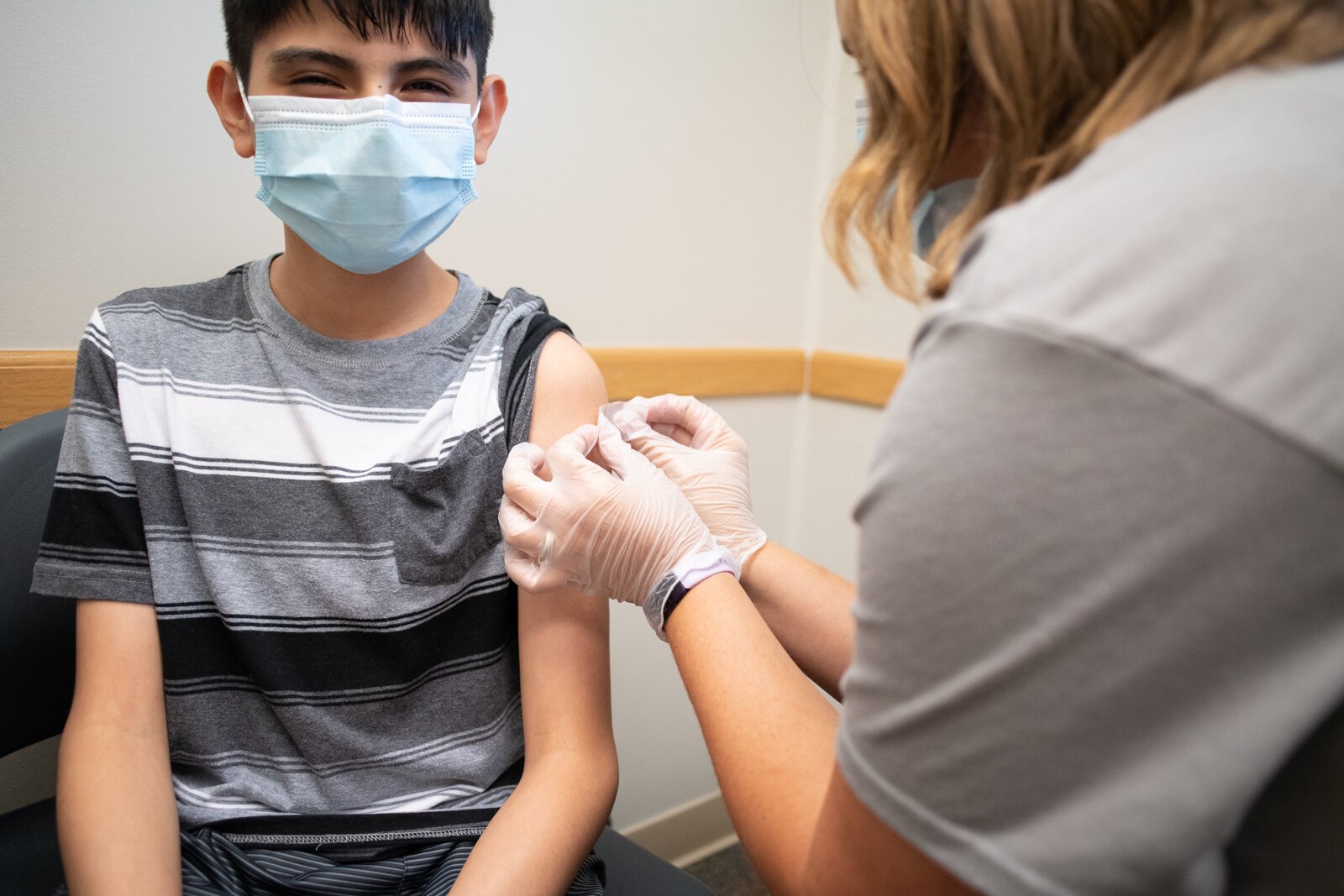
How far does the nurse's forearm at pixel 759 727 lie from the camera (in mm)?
665

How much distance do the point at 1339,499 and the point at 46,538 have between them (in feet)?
3.76

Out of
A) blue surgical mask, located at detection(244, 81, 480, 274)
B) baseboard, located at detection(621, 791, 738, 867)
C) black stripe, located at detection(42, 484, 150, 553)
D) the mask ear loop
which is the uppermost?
the mask ear loop

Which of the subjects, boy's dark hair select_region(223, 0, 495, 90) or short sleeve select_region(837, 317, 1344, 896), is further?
boy's dark hair select_region(223, 0, 495, 90)

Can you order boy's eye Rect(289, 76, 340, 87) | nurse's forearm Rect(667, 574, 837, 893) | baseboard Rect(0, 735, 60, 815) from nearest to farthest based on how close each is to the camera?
nurse's forearm Rect(667, 574, 837, 893) < boy's eye Rect(289, 76, 340, 87) < baseboard Rect(0, 735, 60, 815)

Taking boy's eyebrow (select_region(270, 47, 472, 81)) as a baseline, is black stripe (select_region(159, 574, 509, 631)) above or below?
below

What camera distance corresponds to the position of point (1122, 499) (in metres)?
0.45

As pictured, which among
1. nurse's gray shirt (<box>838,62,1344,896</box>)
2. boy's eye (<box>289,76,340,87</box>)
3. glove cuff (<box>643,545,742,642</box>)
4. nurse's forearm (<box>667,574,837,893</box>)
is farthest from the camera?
boy's eye (<box>289,76,340,87</box>)

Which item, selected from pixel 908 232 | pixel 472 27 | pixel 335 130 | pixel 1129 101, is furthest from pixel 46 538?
pixel 1129 101

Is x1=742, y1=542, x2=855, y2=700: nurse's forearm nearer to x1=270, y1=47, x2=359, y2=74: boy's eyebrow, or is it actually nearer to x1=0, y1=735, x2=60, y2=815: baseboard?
x1=270, y1=47, x2=359, y2=74: boy's eyebrow

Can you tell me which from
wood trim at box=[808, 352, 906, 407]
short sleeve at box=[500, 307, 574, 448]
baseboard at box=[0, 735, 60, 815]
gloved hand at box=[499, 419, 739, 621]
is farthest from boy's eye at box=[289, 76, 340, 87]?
wood trim at box=[808, 352, 906, 407]

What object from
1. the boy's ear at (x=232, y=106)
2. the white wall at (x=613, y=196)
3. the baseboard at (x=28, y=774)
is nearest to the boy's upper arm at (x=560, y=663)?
the boy's ear at (x=232, y=106)

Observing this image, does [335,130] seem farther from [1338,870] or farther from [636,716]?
[636,716]

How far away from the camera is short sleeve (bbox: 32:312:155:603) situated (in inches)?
36.0

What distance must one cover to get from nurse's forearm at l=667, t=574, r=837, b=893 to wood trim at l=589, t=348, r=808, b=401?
969mm
